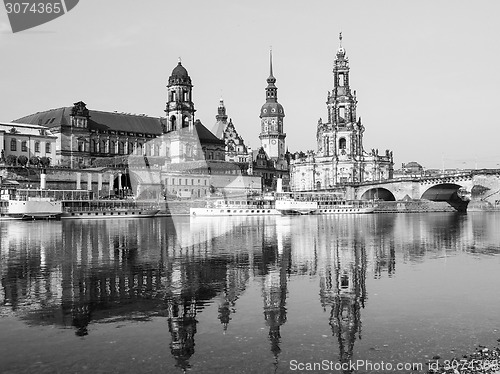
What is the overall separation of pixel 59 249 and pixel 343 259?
14.2 m

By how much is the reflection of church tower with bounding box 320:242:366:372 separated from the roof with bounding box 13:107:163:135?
6774cm

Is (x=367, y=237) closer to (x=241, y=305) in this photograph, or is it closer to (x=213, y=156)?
(x=241, y=305)

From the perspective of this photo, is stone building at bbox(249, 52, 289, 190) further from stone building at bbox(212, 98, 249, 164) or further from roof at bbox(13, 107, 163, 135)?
roof at bbox(13, 107, 163, 135)

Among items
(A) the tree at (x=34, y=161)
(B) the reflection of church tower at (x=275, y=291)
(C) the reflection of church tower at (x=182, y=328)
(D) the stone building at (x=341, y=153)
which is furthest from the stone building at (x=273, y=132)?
(C) the reflection of church tower at (x=182, y=328)

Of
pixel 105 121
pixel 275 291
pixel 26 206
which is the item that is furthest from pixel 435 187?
pixel 275 291

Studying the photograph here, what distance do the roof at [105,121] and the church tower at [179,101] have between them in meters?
4.58

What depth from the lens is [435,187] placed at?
93562 millimetres

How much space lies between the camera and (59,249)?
29250 mm

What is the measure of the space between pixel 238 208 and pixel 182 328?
61.9 m

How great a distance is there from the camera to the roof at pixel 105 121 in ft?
280

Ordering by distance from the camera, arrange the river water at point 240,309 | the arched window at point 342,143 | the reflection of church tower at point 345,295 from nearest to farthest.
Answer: the river water at point 240,309
the reflection of church tower at point 345,295
the arched window at point 342,143

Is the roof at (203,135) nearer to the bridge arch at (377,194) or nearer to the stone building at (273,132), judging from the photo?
the stone building at (273,132)

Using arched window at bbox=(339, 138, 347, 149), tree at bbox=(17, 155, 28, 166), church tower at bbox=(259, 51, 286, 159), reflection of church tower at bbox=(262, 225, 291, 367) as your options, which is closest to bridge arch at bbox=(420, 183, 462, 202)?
arched window at bbox=(339, 138, 347, 149)

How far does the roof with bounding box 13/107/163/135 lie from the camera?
8544 cm
